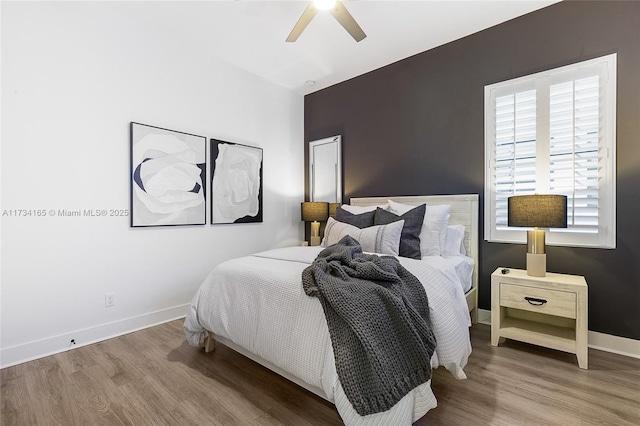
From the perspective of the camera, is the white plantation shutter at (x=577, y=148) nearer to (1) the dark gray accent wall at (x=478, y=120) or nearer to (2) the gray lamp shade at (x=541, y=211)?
(1) the dark gray accent wall at (x=478, y=120)

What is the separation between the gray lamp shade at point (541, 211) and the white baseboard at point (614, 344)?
3.24ft

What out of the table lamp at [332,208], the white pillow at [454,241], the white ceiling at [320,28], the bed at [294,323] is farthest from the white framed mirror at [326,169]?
the bed at [294,323]

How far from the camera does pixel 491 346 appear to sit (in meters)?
2.44

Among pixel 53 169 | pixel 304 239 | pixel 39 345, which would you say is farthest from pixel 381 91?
pixel 39 345

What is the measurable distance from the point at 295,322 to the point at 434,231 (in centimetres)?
160

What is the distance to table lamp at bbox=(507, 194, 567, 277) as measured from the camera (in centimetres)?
219

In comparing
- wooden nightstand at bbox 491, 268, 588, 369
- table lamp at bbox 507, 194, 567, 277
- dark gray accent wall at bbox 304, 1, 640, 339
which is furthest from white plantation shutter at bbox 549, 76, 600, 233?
wooden nightstand at bbox 491, 268, 588, 369

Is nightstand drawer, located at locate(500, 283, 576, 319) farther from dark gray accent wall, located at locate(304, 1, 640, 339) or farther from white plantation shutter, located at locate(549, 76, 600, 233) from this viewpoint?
A: white plantation shutter, located at locate(549, 76, 600, 233)

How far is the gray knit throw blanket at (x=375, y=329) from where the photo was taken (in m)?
1.34

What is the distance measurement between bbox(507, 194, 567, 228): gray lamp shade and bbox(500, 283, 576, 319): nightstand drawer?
48 cm

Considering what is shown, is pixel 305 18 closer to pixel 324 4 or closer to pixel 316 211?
pixel 324 4

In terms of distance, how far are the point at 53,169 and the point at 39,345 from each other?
134 cm

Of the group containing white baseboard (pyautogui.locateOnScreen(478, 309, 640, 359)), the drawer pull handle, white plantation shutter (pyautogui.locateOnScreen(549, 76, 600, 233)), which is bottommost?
white baseboard (pyautogui.locateOnScreen(478, 309, 640, 359))

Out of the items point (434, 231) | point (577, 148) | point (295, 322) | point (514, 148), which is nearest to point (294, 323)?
point (295, 322)
